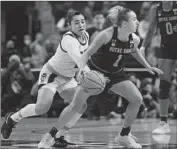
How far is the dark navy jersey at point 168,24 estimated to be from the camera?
9.59m

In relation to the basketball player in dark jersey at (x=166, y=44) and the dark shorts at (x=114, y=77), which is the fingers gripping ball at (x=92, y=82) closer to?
the dark shorts at (x=114, y=77)

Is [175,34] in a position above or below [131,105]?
above

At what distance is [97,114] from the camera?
524 inches

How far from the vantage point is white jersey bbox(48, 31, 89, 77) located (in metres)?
7.32

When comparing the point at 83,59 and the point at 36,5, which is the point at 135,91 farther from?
the point at 36,5

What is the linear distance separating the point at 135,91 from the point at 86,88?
638mm

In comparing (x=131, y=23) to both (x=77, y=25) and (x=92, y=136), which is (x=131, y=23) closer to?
(x=77, y=25)

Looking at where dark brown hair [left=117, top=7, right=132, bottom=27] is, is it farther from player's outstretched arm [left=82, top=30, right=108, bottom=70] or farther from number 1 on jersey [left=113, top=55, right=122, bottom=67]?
number 1 on jersey [left=113, top=55, right=122, bottom=67]

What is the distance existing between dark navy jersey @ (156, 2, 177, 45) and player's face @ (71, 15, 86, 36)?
8.16ft

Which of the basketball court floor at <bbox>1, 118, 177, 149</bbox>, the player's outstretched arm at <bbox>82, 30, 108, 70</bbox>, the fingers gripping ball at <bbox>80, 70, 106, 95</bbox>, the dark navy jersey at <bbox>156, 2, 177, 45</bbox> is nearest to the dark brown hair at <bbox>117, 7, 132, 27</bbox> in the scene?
the player's outstretched arm at <bbox>82, 30, 108, 70</bbox>

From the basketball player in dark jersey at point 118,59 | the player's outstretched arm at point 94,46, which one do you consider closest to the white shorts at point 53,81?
the basketball player in dark jersey at point 118,59

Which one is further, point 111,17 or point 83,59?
point 111,17

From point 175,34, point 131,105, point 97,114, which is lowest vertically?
point 97,114

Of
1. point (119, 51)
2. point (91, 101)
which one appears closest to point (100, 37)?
point (119, 51)
